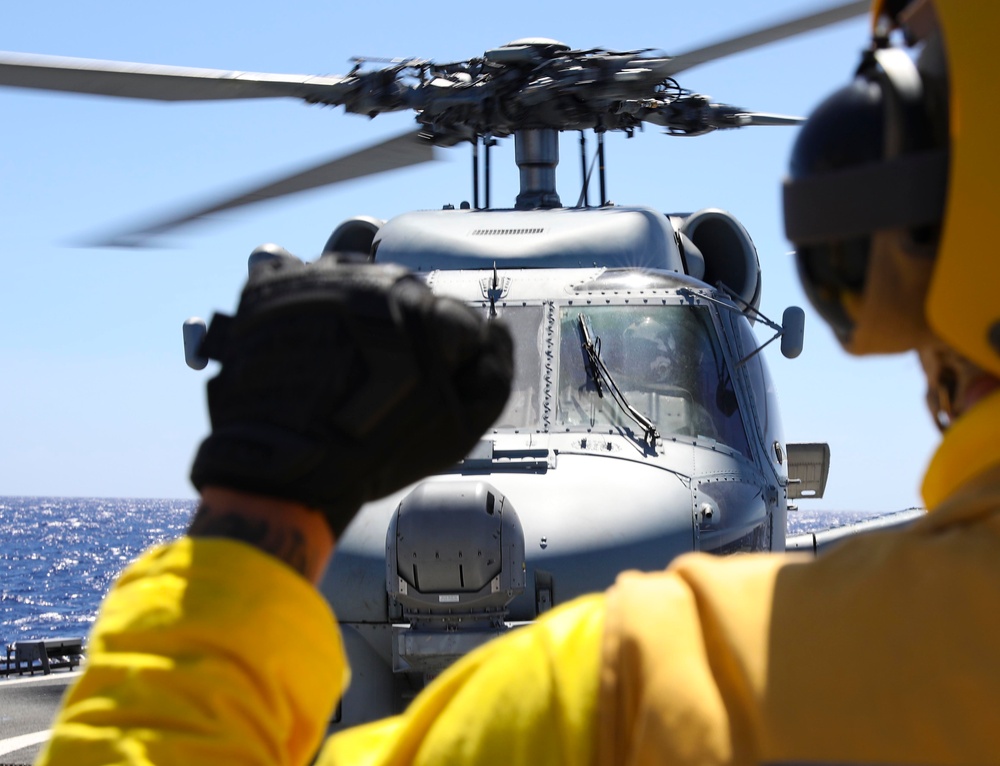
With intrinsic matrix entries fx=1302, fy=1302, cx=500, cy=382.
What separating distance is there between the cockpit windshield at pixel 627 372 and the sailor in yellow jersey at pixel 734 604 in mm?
4581

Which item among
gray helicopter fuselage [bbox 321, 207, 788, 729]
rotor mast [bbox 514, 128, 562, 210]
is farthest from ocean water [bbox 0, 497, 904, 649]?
rotor mast [bbox 514, 128, 562, 210]

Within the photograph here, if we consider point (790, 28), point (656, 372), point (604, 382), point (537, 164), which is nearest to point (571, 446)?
point (604, 382)

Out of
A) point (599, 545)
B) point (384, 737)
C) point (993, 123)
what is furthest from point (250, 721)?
point (599, 545)

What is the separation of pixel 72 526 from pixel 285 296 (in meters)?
124

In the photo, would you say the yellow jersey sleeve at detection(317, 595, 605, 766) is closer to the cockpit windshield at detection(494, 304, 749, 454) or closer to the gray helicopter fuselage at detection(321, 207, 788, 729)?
the gray helicopter fuselage at detection(321, 207, 788, 729)

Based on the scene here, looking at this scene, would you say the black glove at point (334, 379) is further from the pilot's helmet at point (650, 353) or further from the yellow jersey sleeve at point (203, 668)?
the pilot's helmet at point (650, 353)

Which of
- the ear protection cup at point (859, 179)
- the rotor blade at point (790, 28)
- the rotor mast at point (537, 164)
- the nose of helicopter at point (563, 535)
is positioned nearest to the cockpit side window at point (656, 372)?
the nose of helicopter at point (563, 535)

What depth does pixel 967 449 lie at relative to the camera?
105 cm

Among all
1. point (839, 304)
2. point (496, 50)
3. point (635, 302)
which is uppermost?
point (496, 50)

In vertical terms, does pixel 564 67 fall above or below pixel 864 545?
above

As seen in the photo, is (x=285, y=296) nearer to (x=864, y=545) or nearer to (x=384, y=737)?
(x=384, y=737)

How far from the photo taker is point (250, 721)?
3.39 ft

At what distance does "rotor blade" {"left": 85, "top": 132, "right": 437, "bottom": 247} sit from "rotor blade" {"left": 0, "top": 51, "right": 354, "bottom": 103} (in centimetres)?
58

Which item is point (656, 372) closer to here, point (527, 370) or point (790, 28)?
point (527, 370)
